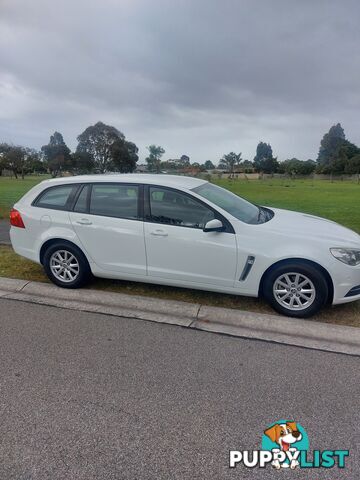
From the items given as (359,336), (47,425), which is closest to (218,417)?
(47,425)

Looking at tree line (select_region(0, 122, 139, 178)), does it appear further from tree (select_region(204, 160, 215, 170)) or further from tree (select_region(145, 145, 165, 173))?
tree (select_region(204, 160, 215, 170))

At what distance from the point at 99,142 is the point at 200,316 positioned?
2110 inches

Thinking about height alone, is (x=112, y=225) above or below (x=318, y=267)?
above

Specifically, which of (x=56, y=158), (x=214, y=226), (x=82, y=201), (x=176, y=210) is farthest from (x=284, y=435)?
(x=56, y=158)

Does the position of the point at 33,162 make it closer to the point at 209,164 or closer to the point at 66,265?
the point at 209,164

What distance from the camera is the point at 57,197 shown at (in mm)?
4316

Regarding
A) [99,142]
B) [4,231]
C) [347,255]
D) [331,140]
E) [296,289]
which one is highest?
[331,140]

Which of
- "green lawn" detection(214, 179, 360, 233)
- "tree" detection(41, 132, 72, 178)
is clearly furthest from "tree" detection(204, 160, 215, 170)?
"green lawn" detection(214, 179, 360, 233)

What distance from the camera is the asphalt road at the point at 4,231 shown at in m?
6.50

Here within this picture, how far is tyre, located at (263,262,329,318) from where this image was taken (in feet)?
10.9

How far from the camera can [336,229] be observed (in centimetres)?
382

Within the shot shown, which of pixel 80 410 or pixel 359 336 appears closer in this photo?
pixel 80 410

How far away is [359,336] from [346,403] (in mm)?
1019

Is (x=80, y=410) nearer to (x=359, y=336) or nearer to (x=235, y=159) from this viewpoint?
(x=359, y=336)
